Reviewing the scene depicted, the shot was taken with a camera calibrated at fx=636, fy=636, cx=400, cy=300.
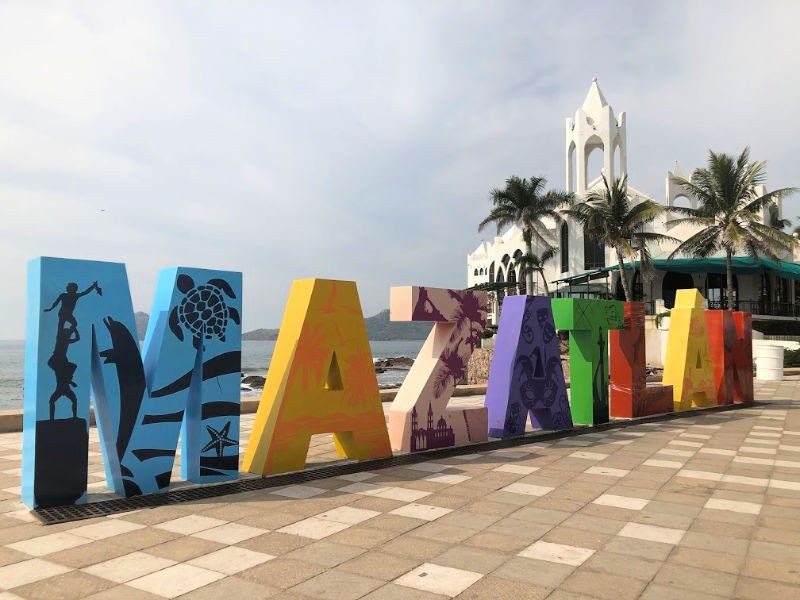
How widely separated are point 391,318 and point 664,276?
39.5m

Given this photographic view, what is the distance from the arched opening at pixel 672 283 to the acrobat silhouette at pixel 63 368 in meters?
44.1

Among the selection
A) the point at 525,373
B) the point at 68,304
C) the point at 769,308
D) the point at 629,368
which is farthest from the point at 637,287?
the point at 68,304

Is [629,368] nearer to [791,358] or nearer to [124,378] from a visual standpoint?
[124,378]

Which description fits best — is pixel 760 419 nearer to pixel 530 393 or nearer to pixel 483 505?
pixel 530 393

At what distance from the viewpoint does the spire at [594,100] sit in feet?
163

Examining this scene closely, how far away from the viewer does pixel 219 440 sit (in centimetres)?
739

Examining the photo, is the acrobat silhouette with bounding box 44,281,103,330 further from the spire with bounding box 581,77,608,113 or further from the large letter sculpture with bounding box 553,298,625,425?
the spire with bounding box 581,77,608,113

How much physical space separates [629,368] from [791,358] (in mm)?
22650

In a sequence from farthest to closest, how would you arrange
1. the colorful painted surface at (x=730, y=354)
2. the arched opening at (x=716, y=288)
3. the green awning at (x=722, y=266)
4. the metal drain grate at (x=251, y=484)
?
1. the arched opening at (x=716, y=288)
2. the green awning at (x=722, y=266)
3. the colorful painted surface at (x=730, y=354)
4. the metal drain grate at (x=251, y=484)

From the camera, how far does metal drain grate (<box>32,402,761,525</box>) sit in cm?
596

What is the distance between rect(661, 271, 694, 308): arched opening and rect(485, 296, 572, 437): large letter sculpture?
36.6 meters

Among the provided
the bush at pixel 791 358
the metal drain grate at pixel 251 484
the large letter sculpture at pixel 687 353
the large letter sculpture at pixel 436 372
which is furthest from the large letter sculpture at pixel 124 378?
the bush at pixel 791 358

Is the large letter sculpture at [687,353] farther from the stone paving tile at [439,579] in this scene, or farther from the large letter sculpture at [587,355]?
the stone paving tile at [439,579]

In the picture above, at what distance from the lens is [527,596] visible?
412 centimetres
